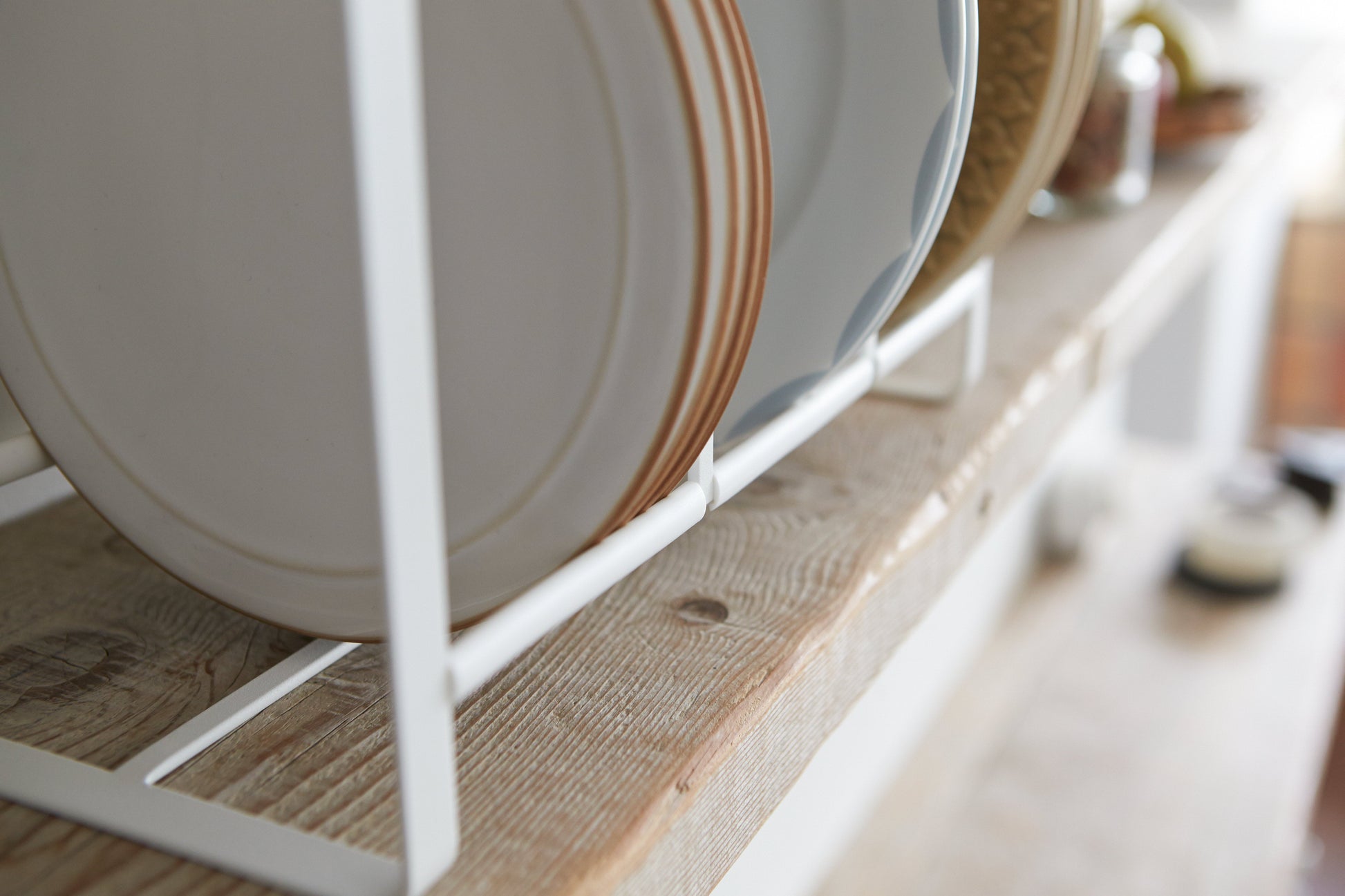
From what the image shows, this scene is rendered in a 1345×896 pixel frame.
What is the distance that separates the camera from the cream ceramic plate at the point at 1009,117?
0.47m

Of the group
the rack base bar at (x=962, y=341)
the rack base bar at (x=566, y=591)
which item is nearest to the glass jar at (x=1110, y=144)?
the rack base bar at (x=962, y=341)

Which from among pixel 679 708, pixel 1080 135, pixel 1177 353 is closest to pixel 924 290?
pixel 679 708

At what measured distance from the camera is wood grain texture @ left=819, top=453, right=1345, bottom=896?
1.07 meters

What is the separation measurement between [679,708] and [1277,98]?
1071 millimetres

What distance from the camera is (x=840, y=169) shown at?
0.40 m

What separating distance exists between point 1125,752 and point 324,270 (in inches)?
44.6

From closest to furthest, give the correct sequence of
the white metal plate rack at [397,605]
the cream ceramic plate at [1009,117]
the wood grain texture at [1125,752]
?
the white metal plate rack at [397,605], the cream ceramic plate at [1009,117], the wood grain texture at [1125,752]

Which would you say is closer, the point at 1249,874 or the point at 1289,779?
the point at 1249,874

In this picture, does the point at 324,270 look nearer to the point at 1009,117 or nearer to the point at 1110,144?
the point at 1009,117

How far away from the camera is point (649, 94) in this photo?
0.25m

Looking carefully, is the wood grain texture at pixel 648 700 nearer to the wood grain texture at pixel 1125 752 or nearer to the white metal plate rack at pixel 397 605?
the white metal plate rack at pixel 397 605

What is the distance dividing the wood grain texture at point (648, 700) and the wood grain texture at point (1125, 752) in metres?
0.71

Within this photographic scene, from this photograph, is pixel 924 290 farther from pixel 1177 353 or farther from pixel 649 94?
pixel 1177 353

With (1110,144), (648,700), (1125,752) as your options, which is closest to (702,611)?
(648,700)
